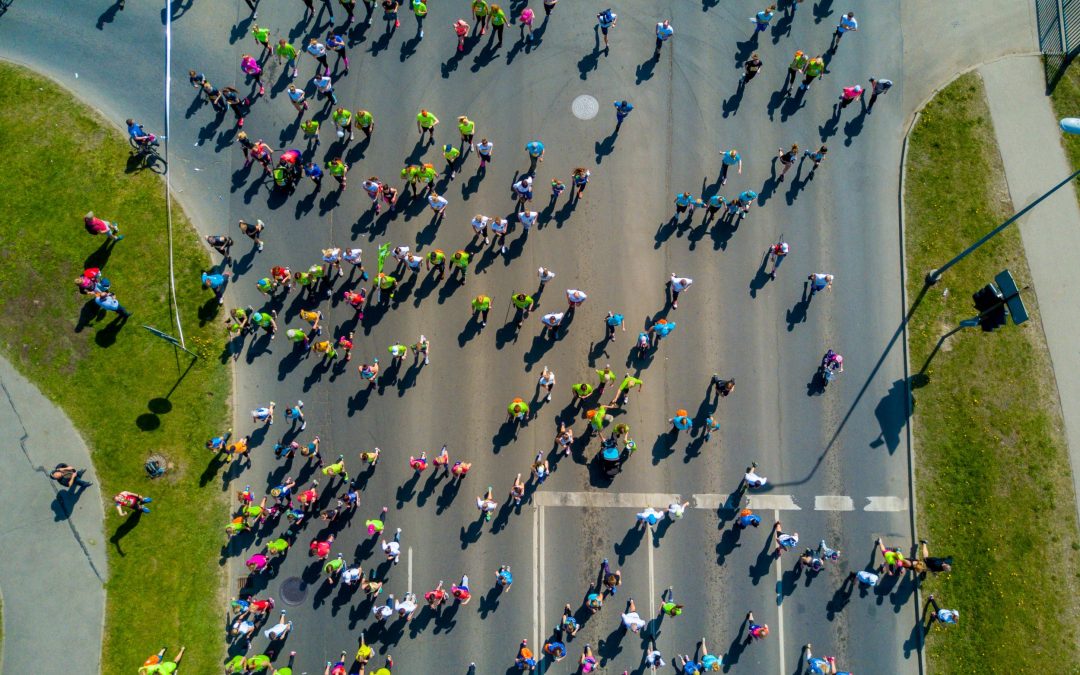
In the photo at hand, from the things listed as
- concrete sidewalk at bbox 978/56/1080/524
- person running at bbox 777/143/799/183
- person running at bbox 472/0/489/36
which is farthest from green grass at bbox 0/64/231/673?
concrete sidewalk at bbox 978/56/1080/524

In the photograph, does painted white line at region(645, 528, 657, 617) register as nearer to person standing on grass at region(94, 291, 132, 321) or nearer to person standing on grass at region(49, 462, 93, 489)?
person standing on grass at region(49, 462, 93, 489)

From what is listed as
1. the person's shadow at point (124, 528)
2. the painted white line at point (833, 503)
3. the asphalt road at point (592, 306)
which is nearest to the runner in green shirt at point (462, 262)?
the asphalt road at point (592, 306)

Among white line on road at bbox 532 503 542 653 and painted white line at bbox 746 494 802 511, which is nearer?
white line on road at bbox 532 503 542 653

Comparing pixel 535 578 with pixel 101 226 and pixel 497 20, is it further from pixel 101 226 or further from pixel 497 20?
pixel 497 20

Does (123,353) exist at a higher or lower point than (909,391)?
higher

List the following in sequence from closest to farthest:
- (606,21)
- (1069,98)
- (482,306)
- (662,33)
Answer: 1. (482,306)
2. (606,21)
3. (662,33)
4. (1069,98)

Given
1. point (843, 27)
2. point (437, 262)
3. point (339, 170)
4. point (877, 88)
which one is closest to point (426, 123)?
point (339, 170)
